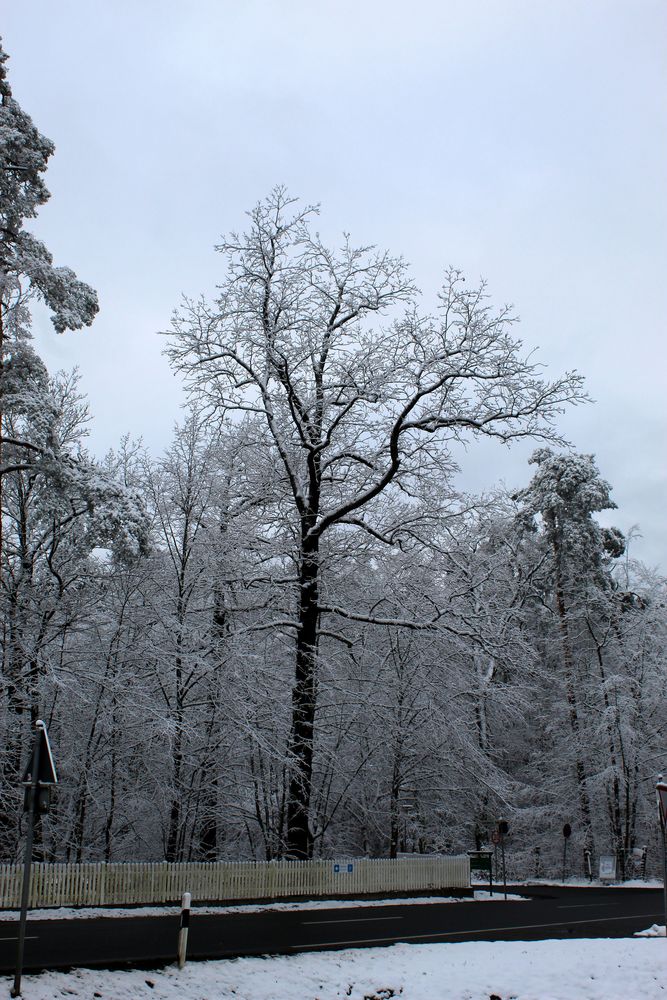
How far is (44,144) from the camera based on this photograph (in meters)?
17.6

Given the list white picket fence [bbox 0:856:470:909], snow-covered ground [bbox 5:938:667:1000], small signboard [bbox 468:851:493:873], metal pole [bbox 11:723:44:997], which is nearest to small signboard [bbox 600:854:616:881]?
small signboard [bbox 468:851:493:873]

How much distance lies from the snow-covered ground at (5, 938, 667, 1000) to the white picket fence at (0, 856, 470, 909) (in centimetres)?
591

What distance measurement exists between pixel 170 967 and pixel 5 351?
12.6m

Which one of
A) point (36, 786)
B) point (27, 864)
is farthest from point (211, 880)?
Answer: point (36, 786)

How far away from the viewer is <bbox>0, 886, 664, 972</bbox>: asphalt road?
11367mm

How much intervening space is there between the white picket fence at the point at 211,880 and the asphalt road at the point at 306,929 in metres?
1.19

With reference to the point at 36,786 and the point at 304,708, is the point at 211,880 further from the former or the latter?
the point at 36,786

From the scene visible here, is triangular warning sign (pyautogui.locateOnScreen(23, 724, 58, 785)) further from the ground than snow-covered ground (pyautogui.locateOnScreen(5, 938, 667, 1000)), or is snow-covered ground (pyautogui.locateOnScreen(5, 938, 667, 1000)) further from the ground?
triangular warning sign (pyautogui.locateOnScreen(23, 724, 58, 785))

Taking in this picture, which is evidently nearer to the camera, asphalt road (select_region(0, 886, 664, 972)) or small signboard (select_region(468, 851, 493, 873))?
asphalt road (select_region(0, 886, 664, 972))

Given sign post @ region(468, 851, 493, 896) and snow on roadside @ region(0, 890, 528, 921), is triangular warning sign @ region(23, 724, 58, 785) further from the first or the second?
sign post @ region(468, 851, 493, 896)

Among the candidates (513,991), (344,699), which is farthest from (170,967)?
(344,699)

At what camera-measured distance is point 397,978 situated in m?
11.2

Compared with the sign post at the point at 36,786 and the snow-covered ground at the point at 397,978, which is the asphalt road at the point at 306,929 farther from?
the sign post at the point at 36,786

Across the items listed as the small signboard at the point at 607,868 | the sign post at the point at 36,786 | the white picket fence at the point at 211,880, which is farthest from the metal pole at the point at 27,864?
the small signboard at the point at 607,868
